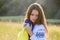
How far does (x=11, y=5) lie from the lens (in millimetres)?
26609

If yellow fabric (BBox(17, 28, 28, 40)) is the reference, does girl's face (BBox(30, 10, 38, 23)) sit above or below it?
above

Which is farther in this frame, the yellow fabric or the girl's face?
the girl's face

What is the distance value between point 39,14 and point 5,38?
5.62m

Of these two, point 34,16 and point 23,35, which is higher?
point 34,16

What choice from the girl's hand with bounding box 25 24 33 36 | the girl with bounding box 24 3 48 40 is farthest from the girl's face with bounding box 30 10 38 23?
the girl's hand with bounding box 25 24 33 36

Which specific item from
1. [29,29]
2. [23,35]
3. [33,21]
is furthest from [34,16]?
[23,35]

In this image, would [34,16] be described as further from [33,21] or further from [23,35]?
[23,35]

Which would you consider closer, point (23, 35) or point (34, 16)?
point (23, 35)

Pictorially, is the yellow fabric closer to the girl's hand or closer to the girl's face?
the girl's hand

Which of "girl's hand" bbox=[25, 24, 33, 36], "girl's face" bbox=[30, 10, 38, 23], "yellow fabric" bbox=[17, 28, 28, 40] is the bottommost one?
"yellow fabric" bbox=[17, 28, 28, 40]

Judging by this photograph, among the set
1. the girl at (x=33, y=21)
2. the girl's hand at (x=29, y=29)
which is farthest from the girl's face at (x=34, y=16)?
the girl's hand at (x=29, y=29)

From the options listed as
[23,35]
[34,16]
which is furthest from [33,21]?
[23,35]

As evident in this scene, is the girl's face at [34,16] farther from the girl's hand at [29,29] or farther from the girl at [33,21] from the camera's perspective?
the girl's hand at [29,29]

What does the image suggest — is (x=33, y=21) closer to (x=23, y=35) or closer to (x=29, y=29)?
(x=29, y=29)
